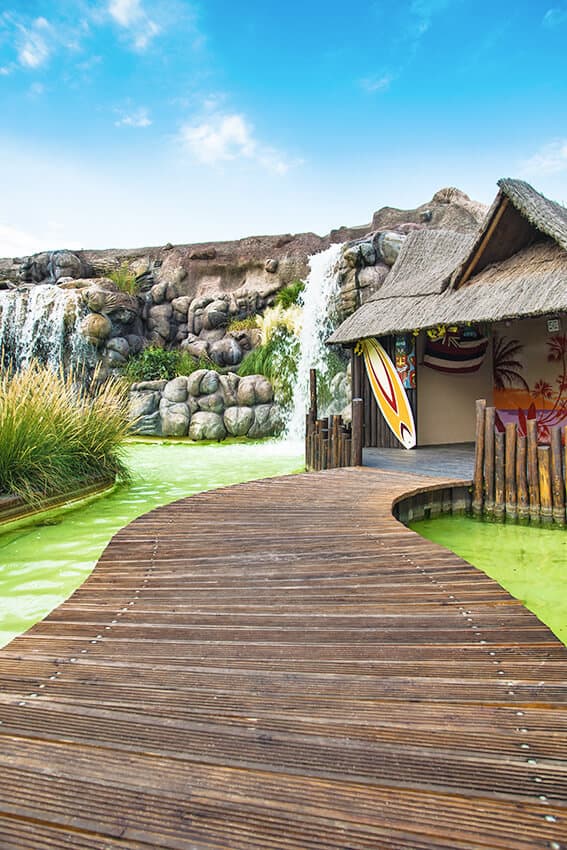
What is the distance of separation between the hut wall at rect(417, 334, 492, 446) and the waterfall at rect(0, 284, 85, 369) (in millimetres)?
11411

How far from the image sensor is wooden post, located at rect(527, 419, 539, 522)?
5.56 m

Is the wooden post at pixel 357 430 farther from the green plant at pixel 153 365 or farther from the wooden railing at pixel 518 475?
the green plant at pixel 153 365

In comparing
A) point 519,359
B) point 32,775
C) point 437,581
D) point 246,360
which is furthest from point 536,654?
point 246,360

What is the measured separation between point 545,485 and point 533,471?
17 cm

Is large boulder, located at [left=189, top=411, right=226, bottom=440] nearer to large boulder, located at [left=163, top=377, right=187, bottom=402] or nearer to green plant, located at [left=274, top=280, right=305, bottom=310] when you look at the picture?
large boulder, located at [left=163, top=377, right=187, bottom=402]

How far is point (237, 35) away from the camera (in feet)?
51.7

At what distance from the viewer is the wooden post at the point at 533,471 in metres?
5.56

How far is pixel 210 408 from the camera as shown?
14750 millimetres

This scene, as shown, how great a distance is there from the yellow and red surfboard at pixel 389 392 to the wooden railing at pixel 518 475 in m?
3.29

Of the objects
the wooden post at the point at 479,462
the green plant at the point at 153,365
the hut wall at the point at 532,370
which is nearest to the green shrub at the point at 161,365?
the green plant at the point at 153,365

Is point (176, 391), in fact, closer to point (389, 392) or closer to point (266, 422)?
point (266, 422)

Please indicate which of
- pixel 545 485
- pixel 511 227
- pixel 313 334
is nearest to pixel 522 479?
pixel 545 485

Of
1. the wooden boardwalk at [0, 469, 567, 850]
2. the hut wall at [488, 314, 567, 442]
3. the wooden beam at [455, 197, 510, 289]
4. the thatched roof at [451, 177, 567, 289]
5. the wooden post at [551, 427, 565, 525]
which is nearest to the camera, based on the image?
the wooden boardwalk at [0, 469, 567, 850]

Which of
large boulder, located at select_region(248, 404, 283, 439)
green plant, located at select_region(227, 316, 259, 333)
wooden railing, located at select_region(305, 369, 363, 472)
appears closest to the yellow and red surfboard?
wooden railing, located at select_region(305, 369, 363, 472)
